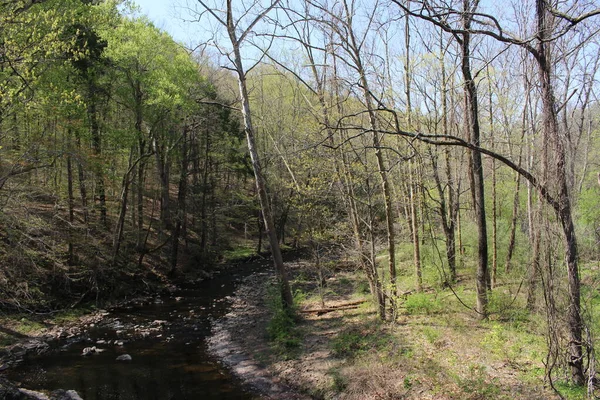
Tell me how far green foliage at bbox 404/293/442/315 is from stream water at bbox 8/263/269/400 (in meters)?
4.95

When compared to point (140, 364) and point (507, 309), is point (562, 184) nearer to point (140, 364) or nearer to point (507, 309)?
point (507, 309)

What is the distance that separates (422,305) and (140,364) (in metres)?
7.75

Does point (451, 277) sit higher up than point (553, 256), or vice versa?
point (553, 256)

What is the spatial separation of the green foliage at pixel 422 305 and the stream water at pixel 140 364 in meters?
4.95

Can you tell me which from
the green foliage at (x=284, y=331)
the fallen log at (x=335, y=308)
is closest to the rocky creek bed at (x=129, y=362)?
the green foliage at (x=284, y=331)

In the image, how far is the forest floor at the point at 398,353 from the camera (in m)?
7.11

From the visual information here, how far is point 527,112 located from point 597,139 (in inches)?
544

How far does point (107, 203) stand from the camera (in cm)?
2141

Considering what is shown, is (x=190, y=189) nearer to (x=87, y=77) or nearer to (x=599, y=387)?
(x=87, y=77)

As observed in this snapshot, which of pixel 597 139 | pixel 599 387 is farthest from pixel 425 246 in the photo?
pixel 597 139

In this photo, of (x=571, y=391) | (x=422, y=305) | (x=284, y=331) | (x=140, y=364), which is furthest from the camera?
(x=284, y=331)

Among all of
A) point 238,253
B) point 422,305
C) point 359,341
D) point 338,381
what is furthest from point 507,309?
point 238,253

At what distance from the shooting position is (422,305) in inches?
431

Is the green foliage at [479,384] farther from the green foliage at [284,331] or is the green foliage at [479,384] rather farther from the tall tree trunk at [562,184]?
the green foliage at [284,331]
